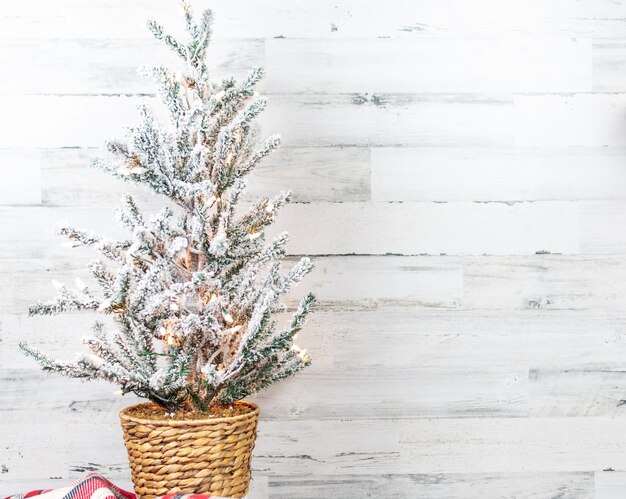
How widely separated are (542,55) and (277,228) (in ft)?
2.23

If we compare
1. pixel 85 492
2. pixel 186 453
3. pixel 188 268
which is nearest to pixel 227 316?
pixel 188 268

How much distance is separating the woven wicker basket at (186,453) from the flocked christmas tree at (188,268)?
59 millimetres

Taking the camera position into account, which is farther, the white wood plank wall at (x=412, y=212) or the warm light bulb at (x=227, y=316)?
the white wood plank wall at (x=412, y=212)

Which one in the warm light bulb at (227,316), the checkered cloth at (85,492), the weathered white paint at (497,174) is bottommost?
the checkered cloth at (85,492)

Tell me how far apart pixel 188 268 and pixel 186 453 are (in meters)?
0.30

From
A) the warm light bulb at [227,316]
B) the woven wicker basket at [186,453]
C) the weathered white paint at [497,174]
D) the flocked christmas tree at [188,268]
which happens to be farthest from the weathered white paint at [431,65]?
the woven wicker basket at [186,453]

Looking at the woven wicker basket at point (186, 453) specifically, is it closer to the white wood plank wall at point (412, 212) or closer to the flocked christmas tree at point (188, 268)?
→ the flocked christmas tree at point (188, 268)

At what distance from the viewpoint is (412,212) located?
1.48 meters

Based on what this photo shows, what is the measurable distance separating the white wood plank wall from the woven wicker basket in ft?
1.05

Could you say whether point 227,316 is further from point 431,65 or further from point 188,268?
point 431,65

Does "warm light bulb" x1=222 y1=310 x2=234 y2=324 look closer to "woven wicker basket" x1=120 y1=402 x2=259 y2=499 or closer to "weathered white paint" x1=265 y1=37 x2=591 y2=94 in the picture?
"woven wicker basket" x1=120 y1=402 x2=259 y2=499

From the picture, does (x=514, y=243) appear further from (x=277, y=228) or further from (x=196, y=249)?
(x=196, y=249)

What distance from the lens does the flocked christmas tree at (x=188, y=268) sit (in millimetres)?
1106

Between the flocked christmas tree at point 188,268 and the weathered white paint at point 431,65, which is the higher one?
the weathered white paint at point 431,65
